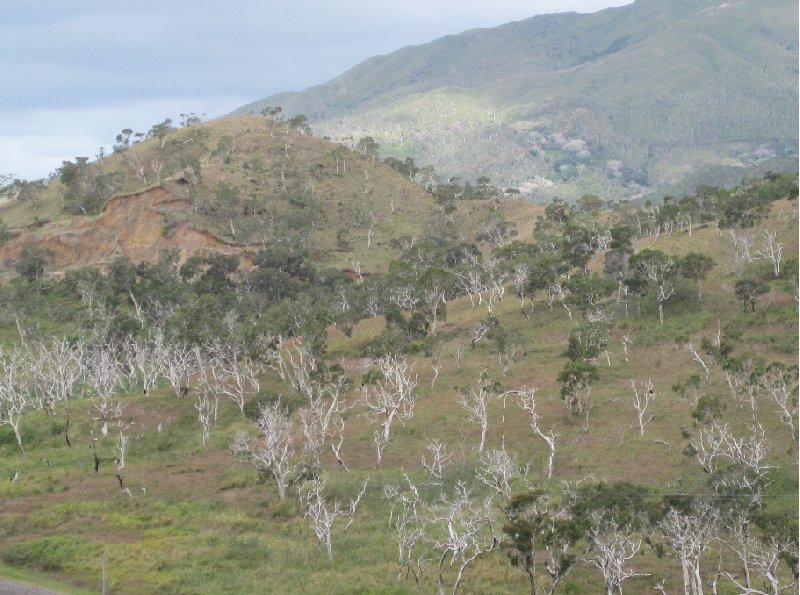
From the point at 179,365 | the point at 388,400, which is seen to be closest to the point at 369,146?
the point at 179,365

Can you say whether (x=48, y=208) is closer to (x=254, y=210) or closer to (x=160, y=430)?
(x=254, y=210)

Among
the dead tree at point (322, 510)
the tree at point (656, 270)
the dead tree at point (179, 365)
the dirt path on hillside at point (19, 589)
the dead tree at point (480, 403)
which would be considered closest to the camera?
the dirt path on hillside at point (19, 589)

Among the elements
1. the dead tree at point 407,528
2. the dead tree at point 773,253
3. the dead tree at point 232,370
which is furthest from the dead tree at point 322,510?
the dead tree at point 773,253

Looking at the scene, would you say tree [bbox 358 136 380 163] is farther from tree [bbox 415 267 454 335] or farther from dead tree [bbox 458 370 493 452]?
dead tree [bbox 458 370 493 452]

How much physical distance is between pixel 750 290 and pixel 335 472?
3807 cm

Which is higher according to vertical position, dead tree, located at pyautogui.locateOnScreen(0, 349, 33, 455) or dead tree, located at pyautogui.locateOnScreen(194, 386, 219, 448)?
dead tree, located at pyautogui.locateOnScreen(0, 349, 33, 455)

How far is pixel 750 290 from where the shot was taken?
2333 inches

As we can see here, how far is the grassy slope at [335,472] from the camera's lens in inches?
1245

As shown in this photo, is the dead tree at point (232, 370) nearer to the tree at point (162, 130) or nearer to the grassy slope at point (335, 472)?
the grassy slope at point (335, 472)

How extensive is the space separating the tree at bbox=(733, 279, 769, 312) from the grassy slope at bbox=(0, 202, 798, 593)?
1.45 m

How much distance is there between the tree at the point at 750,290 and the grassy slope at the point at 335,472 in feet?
4.75

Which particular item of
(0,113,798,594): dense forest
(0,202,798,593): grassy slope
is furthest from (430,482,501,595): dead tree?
(0,202,798,593): grassy slope

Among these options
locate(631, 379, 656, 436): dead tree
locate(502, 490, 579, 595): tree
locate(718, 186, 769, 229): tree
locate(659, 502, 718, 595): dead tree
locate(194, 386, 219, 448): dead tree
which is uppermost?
locate(718, 186, 769, 229): tree

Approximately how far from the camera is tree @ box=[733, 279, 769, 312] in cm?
5909
